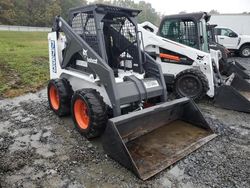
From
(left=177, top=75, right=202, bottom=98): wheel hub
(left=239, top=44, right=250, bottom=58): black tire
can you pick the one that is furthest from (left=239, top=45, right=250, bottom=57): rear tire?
(left=177, top=75, right=202, bottom=98): wheel hub

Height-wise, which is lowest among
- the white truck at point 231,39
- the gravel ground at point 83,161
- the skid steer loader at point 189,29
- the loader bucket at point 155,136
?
the gravel ground at point 83,161

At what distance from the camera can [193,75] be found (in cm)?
641

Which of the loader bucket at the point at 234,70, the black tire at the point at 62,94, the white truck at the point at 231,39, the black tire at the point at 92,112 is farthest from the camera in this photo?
the white truck at the point at 231,39

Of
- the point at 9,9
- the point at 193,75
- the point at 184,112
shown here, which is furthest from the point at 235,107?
the point at 9,9

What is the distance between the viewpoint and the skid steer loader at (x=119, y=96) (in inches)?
145

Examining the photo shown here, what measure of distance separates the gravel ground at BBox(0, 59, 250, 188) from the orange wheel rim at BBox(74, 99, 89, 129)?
21cm

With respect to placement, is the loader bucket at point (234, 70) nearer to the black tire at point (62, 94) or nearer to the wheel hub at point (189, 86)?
the wheel hub at point (189, 86)

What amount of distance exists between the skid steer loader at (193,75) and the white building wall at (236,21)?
17708 mm

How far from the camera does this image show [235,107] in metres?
5.98

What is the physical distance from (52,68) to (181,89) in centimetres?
316

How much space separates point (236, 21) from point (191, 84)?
19553 millimetres

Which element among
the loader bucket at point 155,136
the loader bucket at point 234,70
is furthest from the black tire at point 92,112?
the loader bucket at point 234,70

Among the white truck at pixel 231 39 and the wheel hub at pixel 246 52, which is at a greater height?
the white truck at pixel 231 39

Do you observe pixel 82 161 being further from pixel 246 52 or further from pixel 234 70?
pixel 246 52
